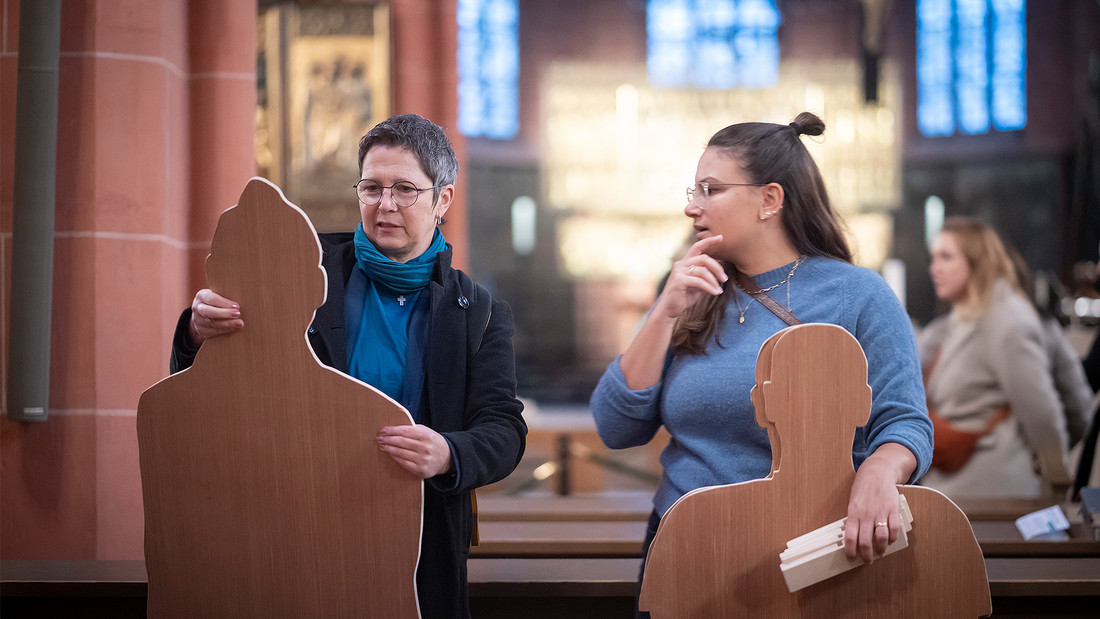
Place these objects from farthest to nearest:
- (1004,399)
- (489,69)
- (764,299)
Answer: (489,69), (1004,399), (764,299)

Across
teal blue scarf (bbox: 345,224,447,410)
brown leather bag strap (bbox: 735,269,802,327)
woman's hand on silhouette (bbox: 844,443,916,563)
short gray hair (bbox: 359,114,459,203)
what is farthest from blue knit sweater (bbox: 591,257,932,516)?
short gray hair (bbox: 359,114,459,203)

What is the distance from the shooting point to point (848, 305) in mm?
1667

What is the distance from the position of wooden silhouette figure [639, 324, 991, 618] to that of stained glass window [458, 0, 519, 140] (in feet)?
40.6

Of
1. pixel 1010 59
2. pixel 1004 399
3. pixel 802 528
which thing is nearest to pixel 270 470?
pixel 802 528

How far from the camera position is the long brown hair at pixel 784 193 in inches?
66.9

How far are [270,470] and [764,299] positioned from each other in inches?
35.6

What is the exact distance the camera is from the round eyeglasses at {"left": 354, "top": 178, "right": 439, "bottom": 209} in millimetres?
1571

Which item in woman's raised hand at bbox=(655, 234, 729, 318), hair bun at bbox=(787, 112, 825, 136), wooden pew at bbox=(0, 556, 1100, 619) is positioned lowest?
wooden pew at bbox=(0, 556, 1100, 619)

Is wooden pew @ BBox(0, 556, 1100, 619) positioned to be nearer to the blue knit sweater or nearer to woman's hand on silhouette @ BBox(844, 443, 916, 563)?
the blue knit sweater

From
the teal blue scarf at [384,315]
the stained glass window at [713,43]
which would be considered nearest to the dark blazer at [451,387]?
the teal blue scarf at [384,315]

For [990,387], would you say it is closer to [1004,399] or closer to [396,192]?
[1004,399]

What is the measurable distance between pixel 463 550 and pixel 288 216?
0.64 m

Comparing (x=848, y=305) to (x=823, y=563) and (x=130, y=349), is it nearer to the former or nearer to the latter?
(x=823, y=563)

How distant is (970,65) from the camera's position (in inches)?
512
